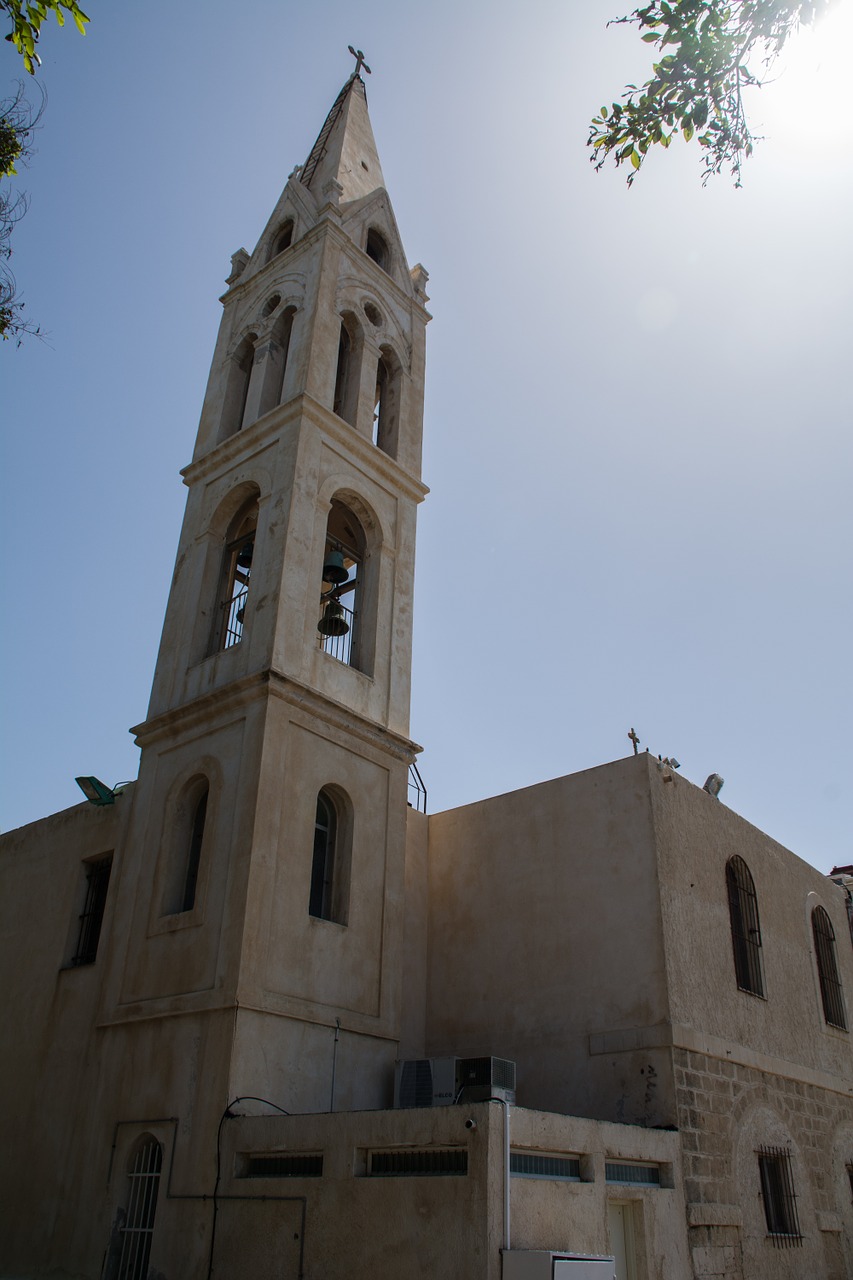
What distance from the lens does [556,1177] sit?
8938 millimetres

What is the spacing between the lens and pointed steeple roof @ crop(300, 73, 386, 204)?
18.6m

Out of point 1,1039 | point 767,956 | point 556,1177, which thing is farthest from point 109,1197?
point 767,956

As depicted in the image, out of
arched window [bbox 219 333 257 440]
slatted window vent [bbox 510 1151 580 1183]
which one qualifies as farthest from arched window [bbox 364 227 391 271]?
slatted window vent [bbox 510 1151 580 1183]

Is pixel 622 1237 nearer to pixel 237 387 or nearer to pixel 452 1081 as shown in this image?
pixel 452 1081

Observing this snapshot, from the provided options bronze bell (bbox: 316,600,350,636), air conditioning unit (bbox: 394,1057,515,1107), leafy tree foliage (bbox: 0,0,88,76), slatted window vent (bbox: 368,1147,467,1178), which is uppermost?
bronze bell (bbox: 316,600,350,636)

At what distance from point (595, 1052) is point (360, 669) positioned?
5.70m

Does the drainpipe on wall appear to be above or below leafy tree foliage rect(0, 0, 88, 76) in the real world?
below

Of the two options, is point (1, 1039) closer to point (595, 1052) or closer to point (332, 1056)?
point (332, 1056)

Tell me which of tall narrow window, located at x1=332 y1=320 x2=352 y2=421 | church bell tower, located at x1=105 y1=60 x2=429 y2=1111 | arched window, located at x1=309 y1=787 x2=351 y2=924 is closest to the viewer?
church bell tower, located at x1=105 y1=60 x2=429 y2=1111

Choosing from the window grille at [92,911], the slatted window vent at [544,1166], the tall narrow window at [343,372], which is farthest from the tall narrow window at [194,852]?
the tall narrow window at [343,372]

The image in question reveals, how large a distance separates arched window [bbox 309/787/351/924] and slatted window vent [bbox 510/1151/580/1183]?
4.11 meters

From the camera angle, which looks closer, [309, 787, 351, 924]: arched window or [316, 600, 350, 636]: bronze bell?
[309, 787, 351, 924]: arched window

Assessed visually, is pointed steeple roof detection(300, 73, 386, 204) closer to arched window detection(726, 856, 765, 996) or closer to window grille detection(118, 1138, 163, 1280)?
arched window detection(726, 856, 765, 996)

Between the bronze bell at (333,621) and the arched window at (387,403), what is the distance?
3.47 meters
